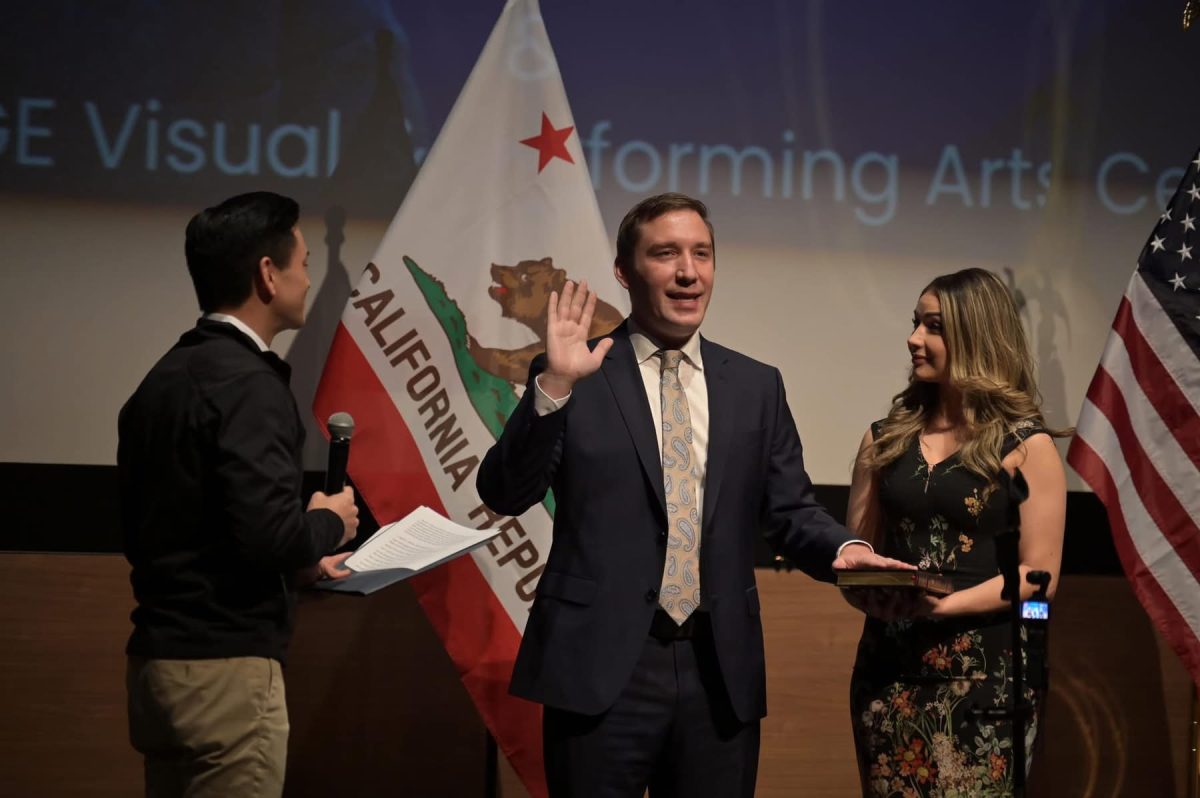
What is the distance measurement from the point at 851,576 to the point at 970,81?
255 centimetres

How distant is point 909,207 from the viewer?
4133 mm

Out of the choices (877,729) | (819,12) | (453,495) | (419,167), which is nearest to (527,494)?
(877,729)

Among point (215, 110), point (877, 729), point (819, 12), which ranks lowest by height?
point (877, 729)

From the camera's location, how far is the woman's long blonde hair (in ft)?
9.01

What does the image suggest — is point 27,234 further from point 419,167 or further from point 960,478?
point 960,478

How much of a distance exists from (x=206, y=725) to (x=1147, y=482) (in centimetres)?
265

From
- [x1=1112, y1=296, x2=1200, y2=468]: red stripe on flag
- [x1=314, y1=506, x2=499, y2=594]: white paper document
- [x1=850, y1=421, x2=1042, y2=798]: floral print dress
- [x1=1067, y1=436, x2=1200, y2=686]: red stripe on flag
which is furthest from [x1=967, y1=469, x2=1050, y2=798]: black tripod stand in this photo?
[x1=1112, y1=296, x2=1200, y2=468]: red stripe on flag

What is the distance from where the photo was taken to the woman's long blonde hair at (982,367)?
275 cm

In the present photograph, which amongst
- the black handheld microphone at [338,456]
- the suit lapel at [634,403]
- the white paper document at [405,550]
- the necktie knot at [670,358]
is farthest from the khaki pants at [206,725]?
the necktie knot at [670,358]

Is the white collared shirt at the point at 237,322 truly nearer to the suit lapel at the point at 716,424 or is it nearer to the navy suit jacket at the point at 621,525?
the navy suit jacket at the point at 621,525

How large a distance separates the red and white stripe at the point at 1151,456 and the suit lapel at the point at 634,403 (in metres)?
1.72

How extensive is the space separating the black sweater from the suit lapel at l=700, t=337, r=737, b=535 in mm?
719

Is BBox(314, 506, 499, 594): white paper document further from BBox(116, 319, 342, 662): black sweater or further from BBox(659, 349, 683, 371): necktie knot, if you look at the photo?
BBox(659, 349, 683, 371): necktie knot

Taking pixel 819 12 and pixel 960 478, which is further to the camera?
pixel 819 12
